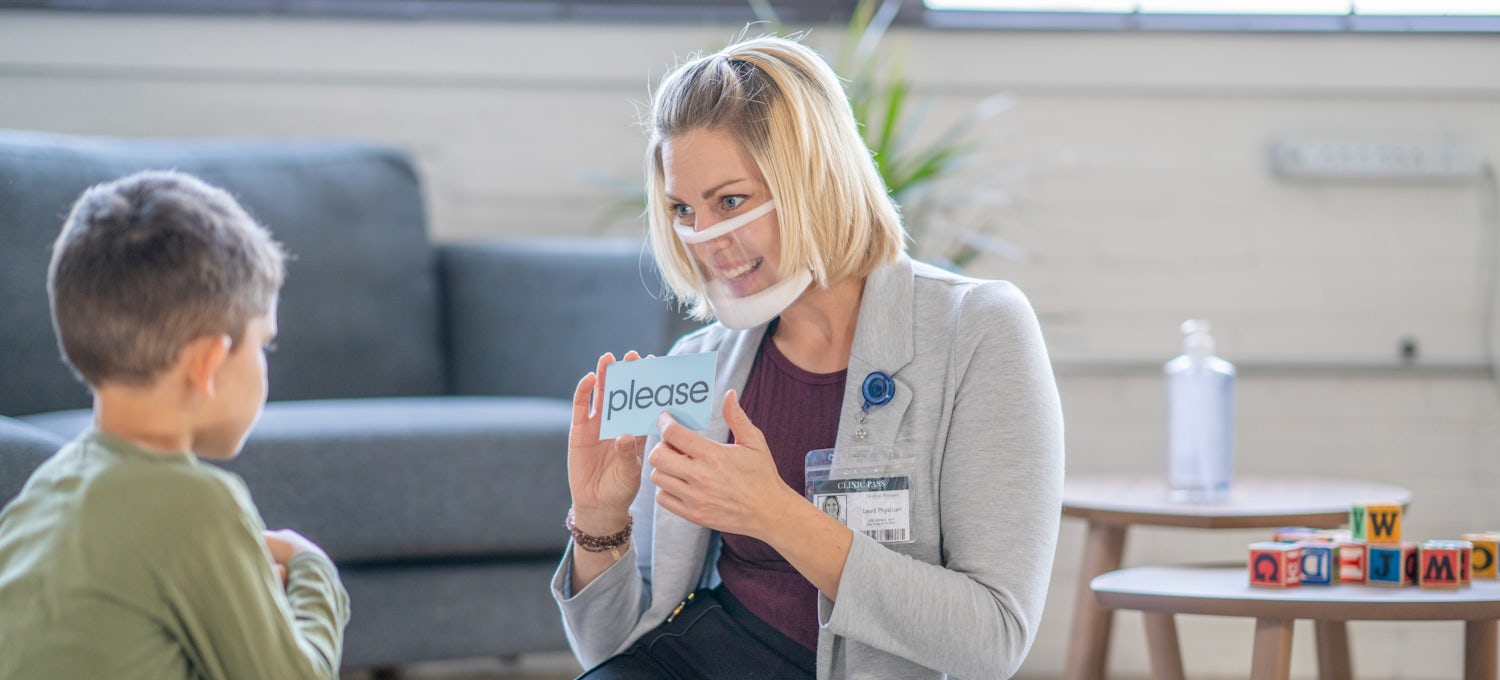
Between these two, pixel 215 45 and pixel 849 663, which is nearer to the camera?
pixel 849 663

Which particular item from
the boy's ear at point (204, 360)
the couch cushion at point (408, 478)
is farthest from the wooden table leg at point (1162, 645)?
the boy's ear at point (204, 360)

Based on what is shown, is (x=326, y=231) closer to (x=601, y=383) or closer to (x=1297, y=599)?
(x=601, y=383)

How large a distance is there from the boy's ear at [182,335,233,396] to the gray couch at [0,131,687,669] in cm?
78

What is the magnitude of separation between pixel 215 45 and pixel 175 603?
223 centimetres

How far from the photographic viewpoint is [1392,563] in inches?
54.2

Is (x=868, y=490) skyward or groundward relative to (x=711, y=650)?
skyward

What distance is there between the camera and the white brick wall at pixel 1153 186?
9.34 feet

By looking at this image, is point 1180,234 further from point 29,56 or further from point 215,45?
point 29,56

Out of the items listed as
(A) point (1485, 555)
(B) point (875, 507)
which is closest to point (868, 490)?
(B) point (875, 507)

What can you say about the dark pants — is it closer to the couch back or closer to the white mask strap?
the white mask strap

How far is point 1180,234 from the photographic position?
289cm

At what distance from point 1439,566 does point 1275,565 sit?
0.53ft

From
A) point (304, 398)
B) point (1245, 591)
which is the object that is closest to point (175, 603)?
point (1245, 591)

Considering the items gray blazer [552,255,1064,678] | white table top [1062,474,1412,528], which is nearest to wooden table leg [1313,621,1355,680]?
white table top [1062,474,1412,528]
